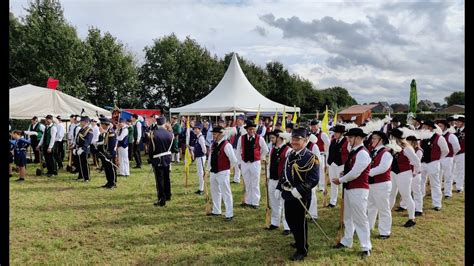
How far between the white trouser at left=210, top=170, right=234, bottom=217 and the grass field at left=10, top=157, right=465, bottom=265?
28 cm

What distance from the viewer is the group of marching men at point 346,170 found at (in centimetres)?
571

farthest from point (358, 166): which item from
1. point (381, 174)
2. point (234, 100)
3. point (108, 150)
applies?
point (234, 100)

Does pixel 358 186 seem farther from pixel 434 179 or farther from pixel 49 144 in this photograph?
pixel 49 144

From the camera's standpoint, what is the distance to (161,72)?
167ft

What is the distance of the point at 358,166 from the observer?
19.2 ft

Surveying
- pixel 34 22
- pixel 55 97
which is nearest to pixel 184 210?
pixel 55 97

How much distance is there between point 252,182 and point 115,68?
122 feet

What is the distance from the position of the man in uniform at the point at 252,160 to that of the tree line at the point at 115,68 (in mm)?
28176

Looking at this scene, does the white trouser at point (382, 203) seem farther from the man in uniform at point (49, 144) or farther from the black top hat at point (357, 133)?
the man in uniform at point (49, 144)

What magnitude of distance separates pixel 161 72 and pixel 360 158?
47.5m

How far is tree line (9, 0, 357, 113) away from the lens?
32188mm

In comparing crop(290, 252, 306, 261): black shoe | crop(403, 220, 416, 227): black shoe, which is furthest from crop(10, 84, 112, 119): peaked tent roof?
crop(403, 220, 416, 227): black shoe

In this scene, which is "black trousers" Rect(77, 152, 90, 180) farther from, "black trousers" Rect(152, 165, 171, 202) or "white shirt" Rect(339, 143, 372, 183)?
"white shirt" Rect(339, 143, 372, 183)

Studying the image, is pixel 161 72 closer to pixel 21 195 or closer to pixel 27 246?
pixel 21 195
